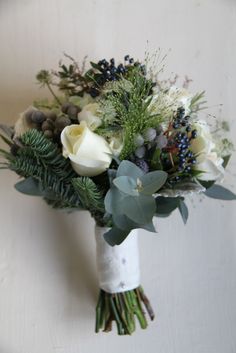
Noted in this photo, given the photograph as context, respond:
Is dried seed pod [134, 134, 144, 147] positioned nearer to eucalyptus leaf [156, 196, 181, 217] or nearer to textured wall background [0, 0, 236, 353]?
eucalyptus leaf [156, 196, 181, 217]

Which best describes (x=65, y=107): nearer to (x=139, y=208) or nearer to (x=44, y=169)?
(x=44, y=169)

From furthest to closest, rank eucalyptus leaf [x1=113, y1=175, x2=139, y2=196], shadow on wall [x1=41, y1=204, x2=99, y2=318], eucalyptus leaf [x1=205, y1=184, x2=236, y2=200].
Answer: shadow on wall [x1=41, y1=204, x2=99, y2=318], eucalyptus leaf [x1=205, y1=184, x2=236, y2=200], eucalyptus leaf [x1=113, y1=175, x2=139, y2=196]

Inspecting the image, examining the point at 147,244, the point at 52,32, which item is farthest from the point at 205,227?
the point at 52,32

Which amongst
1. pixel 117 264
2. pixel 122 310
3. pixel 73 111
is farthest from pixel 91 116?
pixel 122 310

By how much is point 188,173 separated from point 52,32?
22.5 inches

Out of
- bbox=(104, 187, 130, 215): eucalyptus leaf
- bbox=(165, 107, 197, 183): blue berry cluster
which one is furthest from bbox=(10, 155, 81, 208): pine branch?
bbox=(165, 107, 197, 183): blue berry cluster

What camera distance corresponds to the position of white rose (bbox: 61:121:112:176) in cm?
64

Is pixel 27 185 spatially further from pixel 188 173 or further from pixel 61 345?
pixel 61 345

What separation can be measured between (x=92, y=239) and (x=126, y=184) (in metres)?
0.38

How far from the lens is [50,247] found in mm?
973

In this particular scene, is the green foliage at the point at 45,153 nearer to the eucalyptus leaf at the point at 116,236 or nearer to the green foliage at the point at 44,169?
the green foliage at the point at 44,169

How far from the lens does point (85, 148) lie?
2.11 ft

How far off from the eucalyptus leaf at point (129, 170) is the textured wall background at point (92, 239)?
1.17 ft

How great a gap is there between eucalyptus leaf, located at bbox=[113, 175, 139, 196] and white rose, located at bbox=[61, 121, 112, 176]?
0.04 meters
